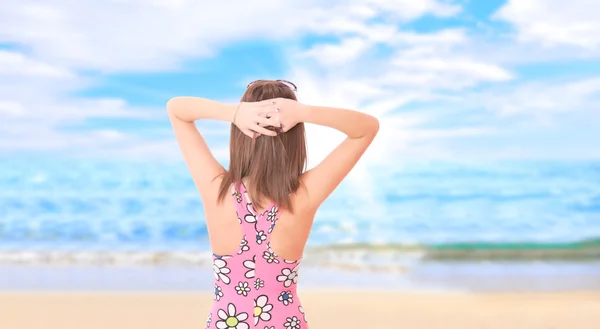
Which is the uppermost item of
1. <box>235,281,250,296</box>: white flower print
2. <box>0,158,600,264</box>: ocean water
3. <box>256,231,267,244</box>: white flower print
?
<box>0,158,600,264</box>: ocean water

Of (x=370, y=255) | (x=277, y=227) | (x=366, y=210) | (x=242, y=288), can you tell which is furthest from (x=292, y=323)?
(x=366, y=210)

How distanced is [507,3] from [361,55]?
2.46 m

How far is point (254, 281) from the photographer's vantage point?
1903 mm

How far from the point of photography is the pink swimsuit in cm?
188

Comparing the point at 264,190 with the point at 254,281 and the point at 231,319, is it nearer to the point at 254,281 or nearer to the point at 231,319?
the point at 254,281

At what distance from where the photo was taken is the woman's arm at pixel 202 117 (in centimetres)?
181

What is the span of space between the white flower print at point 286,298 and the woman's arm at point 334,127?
0.87 ft

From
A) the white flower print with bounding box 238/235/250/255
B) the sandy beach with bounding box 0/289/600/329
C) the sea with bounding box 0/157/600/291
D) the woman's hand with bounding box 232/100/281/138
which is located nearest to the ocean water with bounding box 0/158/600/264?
the sea with bounding box 0/157/600/291

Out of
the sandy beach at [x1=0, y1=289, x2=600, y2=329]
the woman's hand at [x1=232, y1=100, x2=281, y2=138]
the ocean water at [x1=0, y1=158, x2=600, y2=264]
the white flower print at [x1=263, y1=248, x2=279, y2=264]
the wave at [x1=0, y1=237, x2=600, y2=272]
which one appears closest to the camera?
the woman's hand at [x1=232, y1=100, x2=281, y2=138]

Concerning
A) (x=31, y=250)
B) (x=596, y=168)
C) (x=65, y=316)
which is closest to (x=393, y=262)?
(x=65, y=316)

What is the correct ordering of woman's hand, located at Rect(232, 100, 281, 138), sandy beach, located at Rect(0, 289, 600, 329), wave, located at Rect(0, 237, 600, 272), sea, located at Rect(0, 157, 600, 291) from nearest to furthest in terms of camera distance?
woman's hand, located at Rect(232, 100, 281, 138), sandy beach, located at Rect(0, 289, 600, 329), sea, located at Rect(0, 157, 600, 291), wave, located at Rect(0, 237, 600, 272)

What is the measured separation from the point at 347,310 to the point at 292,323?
10.2 ft

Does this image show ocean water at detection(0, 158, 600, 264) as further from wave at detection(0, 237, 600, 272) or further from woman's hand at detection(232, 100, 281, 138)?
woman's hand at detection(232, 100, 281, 138)

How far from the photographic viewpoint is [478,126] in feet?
36.9
